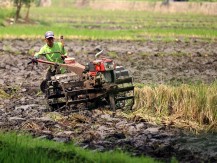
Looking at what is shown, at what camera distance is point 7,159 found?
7.72 meters

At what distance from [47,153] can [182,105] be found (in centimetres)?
385

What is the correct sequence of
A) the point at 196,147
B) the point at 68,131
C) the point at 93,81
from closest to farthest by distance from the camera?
the point at 196,147 < the point at 68,131 < the point at 93,81

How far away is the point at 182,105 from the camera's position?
37.7ft

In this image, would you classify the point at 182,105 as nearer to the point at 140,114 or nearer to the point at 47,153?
the point at 140,114

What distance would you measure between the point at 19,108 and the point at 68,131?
7.79 feet

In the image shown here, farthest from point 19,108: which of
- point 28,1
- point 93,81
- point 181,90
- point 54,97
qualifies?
point 28,1

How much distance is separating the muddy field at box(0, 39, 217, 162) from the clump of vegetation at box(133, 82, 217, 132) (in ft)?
1.46

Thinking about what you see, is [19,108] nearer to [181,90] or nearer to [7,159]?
[181,90]

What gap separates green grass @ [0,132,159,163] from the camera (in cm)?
782

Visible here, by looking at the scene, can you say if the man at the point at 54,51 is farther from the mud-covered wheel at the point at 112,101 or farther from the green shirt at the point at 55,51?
the mud-covered wheel at the point at 112,101

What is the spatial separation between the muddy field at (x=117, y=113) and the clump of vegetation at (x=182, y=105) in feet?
1.46

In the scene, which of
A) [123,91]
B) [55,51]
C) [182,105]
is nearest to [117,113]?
[123,91]

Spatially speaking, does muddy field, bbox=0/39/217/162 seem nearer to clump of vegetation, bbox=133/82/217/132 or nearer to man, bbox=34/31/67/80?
clump of vegetation, bbox=133/82/217/132

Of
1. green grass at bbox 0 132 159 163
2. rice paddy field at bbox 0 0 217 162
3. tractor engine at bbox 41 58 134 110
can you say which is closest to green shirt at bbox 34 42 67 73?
tractor engine at bbox 41 58 134 110
